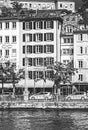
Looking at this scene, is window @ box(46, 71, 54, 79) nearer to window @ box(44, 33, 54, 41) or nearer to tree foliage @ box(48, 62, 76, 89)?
tree foliage @ box(48, 62, 76, 89)

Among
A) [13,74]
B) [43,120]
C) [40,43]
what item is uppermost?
[40,43]

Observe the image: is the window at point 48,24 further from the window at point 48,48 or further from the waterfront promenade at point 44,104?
the waterfront promenade at point 44,104

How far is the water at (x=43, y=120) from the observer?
6950cm

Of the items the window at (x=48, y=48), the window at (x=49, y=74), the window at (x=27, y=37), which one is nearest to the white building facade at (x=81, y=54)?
the window at (x=48, y=48)

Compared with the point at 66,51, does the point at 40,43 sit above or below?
above

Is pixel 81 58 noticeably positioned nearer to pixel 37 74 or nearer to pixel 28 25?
pixel 37 74

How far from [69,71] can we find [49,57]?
7907mm

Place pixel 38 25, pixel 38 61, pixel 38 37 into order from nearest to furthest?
pixel 38 61 < pixel 38 37 < pixel 38 25

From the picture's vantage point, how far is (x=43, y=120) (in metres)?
76.0

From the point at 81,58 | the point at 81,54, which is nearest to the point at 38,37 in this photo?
the point at 81,54

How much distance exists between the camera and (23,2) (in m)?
189

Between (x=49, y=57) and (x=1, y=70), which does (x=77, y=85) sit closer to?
(x=49, y=57)

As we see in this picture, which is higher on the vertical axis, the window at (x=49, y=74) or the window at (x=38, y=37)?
the window at (x=38, y=37)

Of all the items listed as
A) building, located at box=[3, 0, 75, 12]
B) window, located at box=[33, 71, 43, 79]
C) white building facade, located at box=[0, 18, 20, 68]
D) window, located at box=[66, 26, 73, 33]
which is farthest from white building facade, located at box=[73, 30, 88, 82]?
building, located at box=[3, 0, 75, 12]
